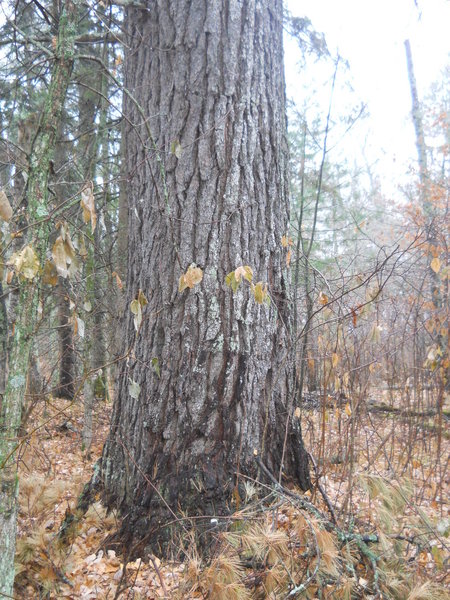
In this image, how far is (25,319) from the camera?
179 cm

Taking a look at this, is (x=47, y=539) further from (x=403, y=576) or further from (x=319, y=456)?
(x=403, y=576)

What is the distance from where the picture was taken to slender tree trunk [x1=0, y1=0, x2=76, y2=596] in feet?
5.71

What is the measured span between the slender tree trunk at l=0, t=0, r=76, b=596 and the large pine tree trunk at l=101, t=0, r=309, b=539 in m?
0.61

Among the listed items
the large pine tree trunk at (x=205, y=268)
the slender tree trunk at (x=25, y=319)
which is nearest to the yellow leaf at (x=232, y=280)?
the large pine tree trunk at (x=205, y=268)

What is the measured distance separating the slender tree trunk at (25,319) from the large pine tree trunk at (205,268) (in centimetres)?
A: 61

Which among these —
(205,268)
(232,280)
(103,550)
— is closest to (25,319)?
(232,280)

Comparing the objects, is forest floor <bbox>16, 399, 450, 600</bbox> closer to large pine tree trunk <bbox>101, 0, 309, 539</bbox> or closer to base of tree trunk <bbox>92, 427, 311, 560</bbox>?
base of tree trunk <bbox>92, 427, 311, 560</bbox>

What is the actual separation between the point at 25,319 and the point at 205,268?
3.48 feet

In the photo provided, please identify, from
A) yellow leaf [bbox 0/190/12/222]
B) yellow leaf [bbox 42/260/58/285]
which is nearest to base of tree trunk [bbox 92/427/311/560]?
yellow leaf [bbox 42/260/58/285]

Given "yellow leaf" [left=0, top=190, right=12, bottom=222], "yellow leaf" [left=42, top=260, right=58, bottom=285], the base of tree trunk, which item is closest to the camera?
"yellow leaf" [left=0, top=190, right=12, bottom=222]

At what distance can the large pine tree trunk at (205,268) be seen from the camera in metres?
2.45

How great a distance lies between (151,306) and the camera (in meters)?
2.65

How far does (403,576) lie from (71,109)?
23.4 ft

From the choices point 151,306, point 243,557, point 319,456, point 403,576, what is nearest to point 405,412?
point 319,456
